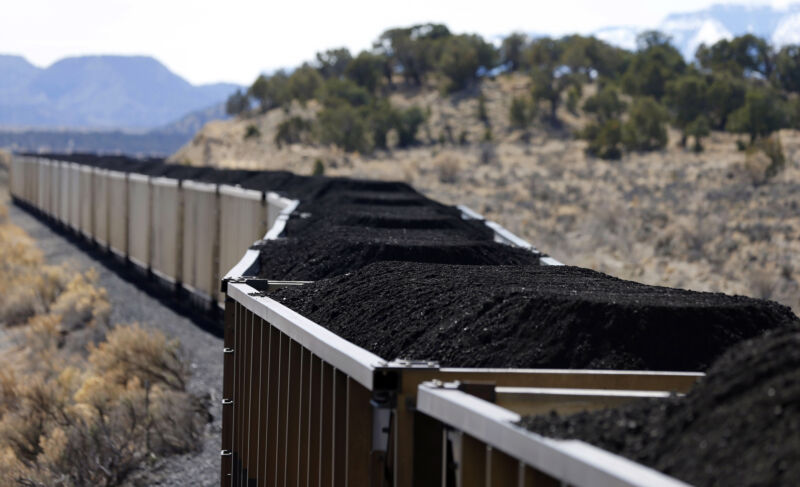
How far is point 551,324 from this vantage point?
605cm

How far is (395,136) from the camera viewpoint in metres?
79.2

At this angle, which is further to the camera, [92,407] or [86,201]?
[86,201]

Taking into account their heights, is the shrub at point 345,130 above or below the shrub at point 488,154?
above

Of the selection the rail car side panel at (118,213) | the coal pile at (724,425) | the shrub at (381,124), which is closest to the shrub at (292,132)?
the shrub at (381,124)

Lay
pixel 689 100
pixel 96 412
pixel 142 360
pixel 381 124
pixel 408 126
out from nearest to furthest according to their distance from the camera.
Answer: pixel 96 412 < pixel 142 360 < pixel 689 100 < pixel 381 124 < pixel 408 126

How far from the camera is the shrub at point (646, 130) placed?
60.1m

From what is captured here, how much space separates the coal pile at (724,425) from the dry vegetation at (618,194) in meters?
17.1

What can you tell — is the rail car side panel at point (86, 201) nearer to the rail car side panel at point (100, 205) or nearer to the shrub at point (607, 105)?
the rail car side panel at point (100, 205)

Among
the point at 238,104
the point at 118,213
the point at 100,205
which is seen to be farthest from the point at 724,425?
the point at 238,104

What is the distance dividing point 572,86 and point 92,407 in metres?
73.6

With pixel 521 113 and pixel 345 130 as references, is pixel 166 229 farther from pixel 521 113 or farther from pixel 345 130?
pixel 521 113

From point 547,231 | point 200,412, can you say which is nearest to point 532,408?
point 200,412

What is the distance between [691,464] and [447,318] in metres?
3.29

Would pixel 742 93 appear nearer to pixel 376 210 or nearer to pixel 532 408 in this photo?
pixel 376 210
